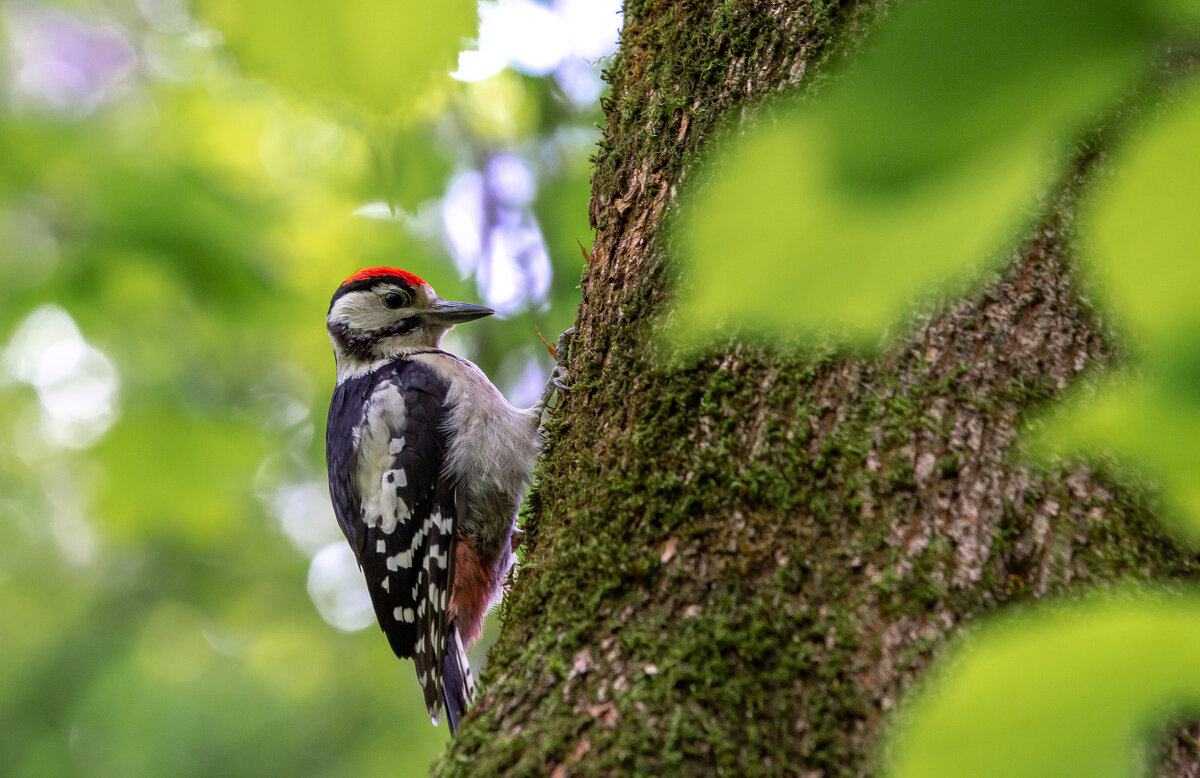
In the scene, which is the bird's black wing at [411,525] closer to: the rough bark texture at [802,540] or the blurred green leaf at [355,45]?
the rough bark texture at [802,540]

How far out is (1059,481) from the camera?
1313mm

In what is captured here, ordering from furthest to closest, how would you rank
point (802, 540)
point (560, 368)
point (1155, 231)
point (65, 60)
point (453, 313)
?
1. point (453, 313)
2. point (65, 60)
3. point (560, 368)
4. point (802, 540)
5. point (1155, 231)

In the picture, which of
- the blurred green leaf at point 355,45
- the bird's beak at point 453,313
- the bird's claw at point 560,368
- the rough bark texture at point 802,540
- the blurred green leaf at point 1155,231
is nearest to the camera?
the blurred green leaf at point 1155,231

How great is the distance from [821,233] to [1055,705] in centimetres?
20

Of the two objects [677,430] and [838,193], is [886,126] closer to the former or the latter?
[838,193]

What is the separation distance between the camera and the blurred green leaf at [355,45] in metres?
0.69

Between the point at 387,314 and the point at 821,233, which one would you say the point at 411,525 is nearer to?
the point at 387,314

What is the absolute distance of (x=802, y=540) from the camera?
133cm

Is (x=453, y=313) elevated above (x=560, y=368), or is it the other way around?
(x=453, y=313)

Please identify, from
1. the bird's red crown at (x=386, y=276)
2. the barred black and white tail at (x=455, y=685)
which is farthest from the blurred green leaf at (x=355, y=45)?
the bird's red crown at (x=386, y=276)

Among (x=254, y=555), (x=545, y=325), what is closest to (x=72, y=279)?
(x=545, y=325)

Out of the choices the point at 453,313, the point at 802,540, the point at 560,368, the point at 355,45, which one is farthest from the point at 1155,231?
the point at 453,313

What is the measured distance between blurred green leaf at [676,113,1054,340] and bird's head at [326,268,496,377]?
12.1ft

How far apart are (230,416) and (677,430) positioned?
362 cm
